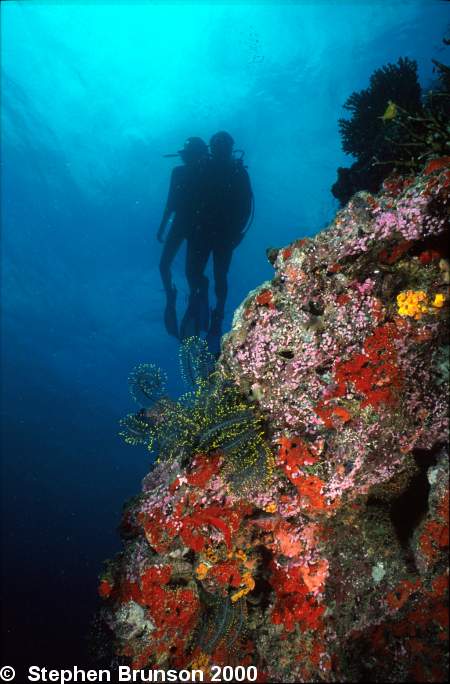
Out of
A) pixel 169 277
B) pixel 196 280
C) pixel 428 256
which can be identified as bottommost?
pixel 428 256

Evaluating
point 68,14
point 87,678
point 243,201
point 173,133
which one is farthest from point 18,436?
point 87,678

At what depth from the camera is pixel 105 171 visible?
3216 centimetres

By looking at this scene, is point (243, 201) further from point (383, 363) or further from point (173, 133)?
point (173, 133)

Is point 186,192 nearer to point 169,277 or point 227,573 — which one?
point 169,277

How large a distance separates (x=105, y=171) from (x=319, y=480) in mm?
35532

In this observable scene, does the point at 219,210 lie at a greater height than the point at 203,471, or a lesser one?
greater

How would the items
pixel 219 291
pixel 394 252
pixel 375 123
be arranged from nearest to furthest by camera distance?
pixel 394 252
pixel 375 123
pixel 219 291

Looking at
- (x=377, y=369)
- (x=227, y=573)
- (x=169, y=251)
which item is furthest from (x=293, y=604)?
(x=169, y=251)

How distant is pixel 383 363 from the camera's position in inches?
122

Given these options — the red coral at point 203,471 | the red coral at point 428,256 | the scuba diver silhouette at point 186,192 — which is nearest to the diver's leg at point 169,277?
the scuba diver silhouette at point 186,192

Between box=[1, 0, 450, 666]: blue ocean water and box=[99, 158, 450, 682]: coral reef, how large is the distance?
1599cm

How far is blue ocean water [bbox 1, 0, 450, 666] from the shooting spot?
21391 mm

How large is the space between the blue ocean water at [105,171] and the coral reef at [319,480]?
15987mm

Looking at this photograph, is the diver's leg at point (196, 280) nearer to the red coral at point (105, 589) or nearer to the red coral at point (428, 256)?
the red coral at point (105, 589)
